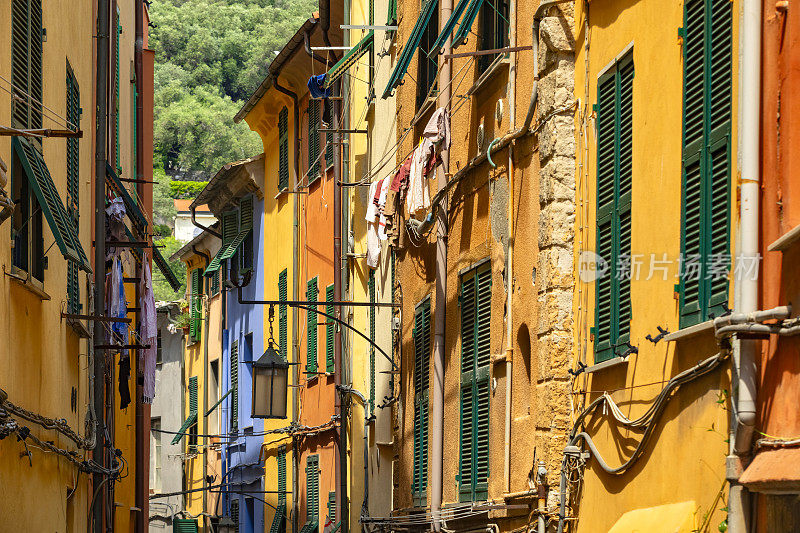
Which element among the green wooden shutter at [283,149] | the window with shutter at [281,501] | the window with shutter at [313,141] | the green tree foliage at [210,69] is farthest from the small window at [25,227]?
the green tree foliage at [210,69]

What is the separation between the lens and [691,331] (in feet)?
25.7

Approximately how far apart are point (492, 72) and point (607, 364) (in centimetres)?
403

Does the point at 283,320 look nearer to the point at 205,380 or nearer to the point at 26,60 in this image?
the point at 205,380

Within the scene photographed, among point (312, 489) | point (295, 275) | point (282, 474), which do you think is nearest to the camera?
point (312, 489)

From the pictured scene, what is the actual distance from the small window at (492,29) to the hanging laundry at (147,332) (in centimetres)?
795

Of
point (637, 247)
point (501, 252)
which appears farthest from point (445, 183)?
point (637, 247)

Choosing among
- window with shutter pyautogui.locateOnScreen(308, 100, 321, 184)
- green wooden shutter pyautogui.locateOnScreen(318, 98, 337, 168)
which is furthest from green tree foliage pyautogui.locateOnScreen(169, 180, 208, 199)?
green wooden shutter pyautogui.locateOnScreen(318, 98, 337, 168)

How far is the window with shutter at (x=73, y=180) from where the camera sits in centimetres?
1488

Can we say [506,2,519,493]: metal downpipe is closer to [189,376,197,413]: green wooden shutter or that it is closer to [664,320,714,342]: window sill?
[664,320,714,342]: window sill

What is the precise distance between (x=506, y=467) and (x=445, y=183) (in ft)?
13.1

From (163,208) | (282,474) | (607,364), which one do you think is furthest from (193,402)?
(163,208)

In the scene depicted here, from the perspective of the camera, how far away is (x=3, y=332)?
1062 cm

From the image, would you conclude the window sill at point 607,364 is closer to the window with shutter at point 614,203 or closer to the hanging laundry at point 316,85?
the window with shutter at point 614,203

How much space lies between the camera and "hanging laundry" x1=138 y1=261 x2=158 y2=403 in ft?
66.4
